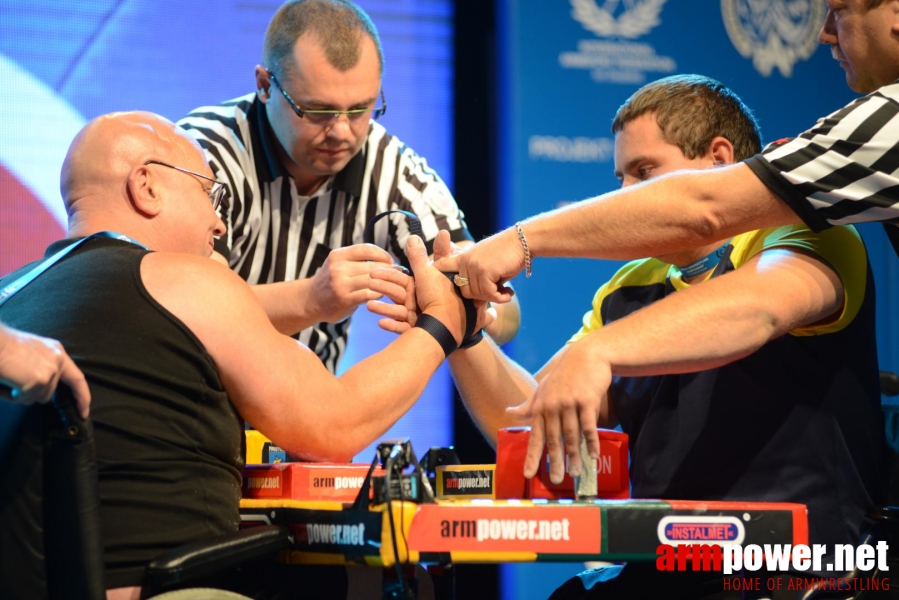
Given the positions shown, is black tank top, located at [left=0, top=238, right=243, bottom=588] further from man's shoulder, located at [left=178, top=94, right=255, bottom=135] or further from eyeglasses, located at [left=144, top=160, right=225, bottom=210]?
man's shoulder, located at [left=178, top=94, right=255, bottom=135]

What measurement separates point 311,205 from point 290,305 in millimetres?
824

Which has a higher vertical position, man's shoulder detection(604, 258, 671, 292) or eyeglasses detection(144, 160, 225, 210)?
man's shoulder detection(604, 258, 671, 292)

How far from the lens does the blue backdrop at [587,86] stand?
4.23m

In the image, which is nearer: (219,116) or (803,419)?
(803,419)

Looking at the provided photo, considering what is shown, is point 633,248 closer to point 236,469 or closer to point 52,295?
point 236,469

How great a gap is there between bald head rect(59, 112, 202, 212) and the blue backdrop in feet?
7.99

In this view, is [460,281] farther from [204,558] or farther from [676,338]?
[204,558]

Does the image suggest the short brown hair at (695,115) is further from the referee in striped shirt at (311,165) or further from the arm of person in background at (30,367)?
the arm of person in background at (30,367)

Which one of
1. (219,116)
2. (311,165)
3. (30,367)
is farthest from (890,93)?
(219,116)

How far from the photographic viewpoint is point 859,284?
6.15 feet

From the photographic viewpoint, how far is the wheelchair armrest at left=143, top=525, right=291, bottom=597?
1329 millimetres

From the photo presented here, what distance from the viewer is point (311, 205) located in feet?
11.0

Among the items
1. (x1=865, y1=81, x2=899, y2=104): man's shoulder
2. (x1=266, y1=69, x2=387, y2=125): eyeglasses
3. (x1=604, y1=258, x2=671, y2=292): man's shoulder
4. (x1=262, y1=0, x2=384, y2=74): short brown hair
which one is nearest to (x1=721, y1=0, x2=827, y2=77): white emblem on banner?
(x1=262, y1=0, x2=384, y2=74): short brown hair

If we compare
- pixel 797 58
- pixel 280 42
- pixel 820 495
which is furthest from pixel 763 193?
pixel 797 58
